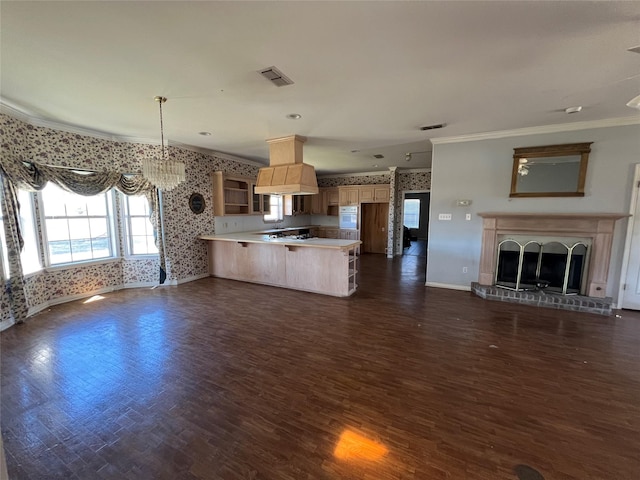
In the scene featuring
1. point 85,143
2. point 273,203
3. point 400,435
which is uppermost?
point 85,143

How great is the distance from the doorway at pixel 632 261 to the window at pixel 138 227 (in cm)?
782

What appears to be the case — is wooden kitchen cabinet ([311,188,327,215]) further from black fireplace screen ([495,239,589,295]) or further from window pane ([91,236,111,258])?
window pane ([91,236,111,258])

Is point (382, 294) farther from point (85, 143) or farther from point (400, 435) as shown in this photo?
point (85, 143)

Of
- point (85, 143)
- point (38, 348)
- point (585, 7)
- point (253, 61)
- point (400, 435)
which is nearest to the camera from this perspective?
point (585, 7)

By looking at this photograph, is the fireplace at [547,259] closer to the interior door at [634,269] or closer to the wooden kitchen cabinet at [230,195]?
the interior door at [634,269]

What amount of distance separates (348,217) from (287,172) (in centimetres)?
508

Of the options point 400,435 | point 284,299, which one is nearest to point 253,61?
point 400,435

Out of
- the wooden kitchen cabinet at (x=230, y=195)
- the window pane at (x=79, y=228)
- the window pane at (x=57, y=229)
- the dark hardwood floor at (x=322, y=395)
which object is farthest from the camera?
the wooden kitchen cabinet at (x=230, y=195)

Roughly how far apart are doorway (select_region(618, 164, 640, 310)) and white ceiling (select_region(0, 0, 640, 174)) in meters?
1.20

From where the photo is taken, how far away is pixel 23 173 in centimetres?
346

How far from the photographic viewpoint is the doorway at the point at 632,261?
12.5 feet

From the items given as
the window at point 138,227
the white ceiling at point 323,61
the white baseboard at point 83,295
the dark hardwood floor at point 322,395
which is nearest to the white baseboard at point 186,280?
the white baseboard at point 83,295

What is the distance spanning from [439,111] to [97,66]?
3633 mm

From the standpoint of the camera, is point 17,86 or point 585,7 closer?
point 585,7
